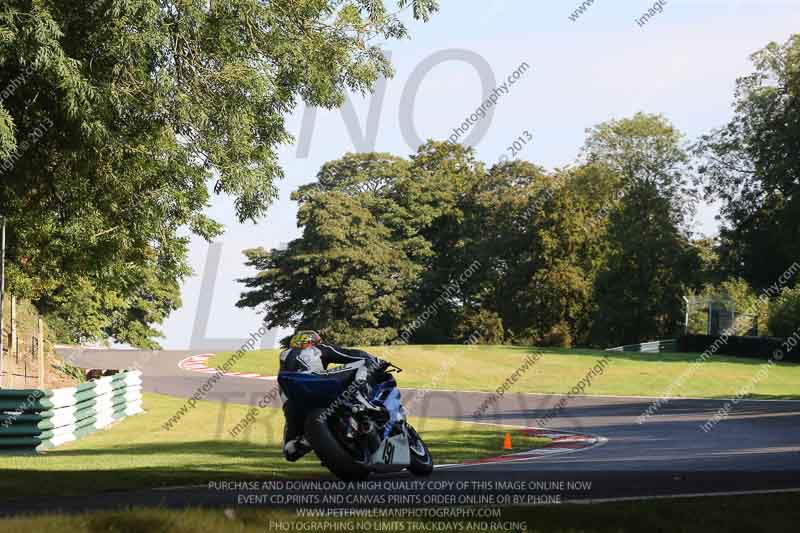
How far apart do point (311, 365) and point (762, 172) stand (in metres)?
58.0

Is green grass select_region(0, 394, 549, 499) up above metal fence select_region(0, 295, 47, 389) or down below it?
below

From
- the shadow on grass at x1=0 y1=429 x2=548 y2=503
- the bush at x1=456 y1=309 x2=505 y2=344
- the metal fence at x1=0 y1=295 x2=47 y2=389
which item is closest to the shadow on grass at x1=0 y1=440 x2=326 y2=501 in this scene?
the shadow on grass at x1=0 y1=429 x2=548 y2=503

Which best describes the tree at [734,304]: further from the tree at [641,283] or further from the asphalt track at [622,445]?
the asphalt track at [622,445]

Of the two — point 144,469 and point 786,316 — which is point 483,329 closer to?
point 786,316

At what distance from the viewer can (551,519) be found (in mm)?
9070

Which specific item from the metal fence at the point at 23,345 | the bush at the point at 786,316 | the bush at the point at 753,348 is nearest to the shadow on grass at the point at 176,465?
the metal fence at the point at 23,345

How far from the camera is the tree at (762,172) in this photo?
62.3m

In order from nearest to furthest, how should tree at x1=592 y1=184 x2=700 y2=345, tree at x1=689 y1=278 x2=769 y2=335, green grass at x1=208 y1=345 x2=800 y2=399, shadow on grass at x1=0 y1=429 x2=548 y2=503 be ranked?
shadow on grass at x1=0 y1=429 x2=548 y2=503, green grass at x1=208 y1=345 x2=800 y2=399, tree at x1=689 y1=278 x2=769 y2=335, tree at x1=592 y1=184 x2=700 y2=345

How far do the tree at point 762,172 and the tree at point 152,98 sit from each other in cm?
4839

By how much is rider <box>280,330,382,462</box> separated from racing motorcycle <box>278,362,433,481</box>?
3.4 inches

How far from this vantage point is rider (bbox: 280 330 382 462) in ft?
33.7

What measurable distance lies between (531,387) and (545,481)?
3467 cm

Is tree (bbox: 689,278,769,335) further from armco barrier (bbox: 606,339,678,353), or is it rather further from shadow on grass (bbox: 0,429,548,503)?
shadow on grass (bbox: 0,429,548,503)

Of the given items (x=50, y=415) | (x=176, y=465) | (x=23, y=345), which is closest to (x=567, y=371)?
(x=23, y=345)
